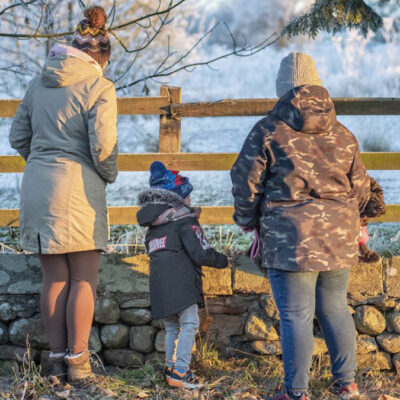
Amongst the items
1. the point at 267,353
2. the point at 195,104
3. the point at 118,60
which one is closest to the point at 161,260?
the point at 267,353

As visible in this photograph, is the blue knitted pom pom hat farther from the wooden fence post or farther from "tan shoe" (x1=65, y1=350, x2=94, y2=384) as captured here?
"tan shoe" (x1=65, y1=350, x2=94, y2=384)

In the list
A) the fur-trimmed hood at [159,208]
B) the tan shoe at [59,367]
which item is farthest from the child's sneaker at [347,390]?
the tan shoe at [59,367]

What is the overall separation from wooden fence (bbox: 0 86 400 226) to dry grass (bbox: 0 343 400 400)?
3.32ft

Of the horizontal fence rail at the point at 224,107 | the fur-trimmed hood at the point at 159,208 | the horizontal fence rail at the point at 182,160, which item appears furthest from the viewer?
the horizontal fence rail at the point at 182,160

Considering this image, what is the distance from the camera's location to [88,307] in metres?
3.19

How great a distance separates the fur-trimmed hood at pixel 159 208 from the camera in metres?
3.34

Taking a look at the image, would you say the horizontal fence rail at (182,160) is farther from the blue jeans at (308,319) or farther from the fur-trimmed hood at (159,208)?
the blue jeans at (308,319)

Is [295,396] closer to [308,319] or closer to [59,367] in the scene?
[308,319]

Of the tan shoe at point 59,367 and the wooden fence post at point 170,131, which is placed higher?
the wooden fence post at point 170,131

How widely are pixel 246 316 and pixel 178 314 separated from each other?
66cm

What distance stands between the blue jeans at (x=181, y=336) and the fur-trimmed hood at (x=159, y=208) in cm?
55

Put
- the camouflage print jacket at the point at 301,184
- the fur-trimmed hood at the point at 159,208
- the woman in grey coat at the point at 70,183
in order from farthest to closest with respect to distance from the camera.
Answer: the fur-trimmed hood at the point at 159,208, the woman in grey coat at the point at 70,183, the camouflage print jacket at the point at 301,184

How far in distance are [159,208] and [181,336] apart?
2.48 ft

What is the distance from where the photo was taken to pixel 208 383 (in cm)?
339
